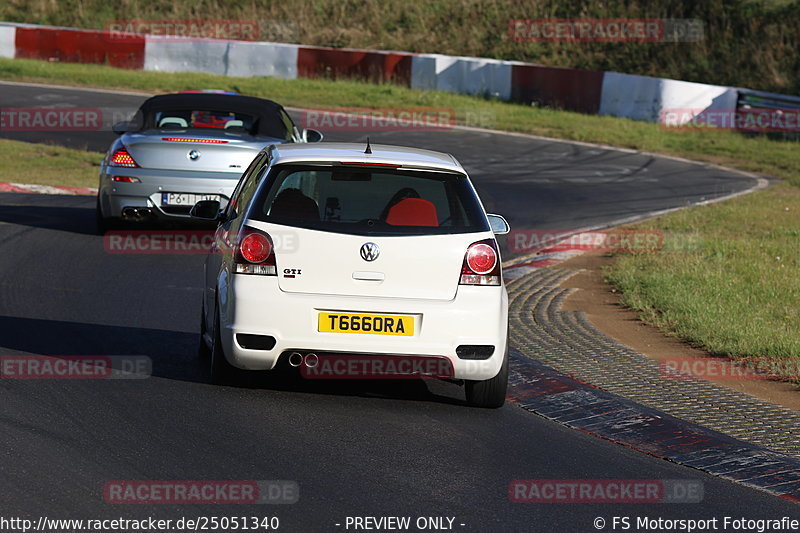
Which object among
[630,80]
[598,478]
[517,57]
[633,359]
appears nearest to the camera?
[598,478]

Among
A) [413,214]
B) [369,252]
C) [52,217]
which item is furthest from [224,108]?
[369,252]

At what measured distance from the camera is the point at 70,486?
5645 mm

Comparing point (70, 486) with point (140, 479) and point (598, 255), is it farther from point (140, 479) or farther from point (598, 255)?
point (598, 255)

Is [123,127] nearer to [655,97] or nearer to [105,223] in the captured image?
[105,223]

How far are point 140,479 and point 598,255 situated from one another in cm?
957

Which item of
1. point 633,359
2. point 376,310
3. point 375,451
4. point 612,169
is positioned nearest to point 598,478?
point 375,451

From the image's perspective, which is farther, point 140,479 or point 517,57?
point 517,57

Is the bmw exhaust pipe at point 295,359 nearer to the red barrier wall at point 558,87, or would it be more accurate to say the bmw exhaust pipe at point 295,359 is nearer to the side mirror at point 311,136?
the side mirror at point 311,136

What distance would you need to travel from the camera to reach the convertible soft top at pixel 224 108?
571 inches

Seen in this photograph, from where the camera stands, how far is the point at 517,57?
42.9 metres

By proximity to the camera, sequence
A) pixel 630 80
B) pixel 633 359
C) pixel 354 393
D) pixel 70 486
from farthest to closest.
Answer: pixel 630 80
pixel 633 359
pixel 354 393
pixel 70 486

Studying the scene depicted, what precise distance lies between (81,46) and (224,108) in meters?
25.7

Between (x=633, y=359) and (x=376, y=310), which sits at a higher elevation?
(x=376, y=310)

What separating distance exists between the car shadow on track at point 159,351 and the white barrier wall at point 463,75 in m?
26.6
